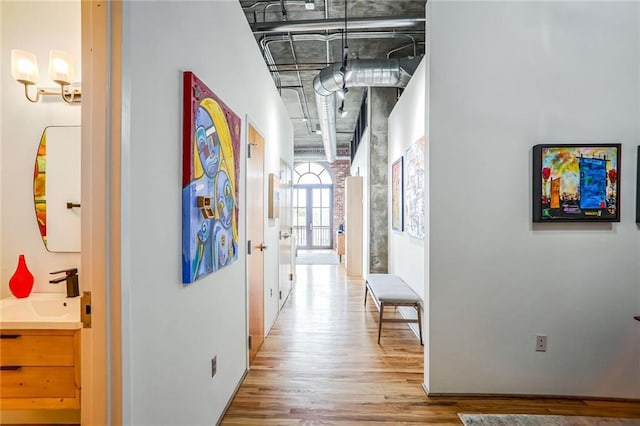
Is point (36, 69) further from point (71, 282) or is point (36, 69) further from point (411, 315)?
point (411, 315)

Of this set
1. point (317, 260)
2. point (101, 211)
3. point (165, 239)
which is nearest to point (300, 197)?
point (317, 260)

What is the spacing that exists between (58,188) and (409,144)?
3.26 m

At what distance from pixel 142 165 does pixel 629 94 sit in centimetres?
308

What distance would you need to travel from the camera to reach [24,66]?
1745 mm

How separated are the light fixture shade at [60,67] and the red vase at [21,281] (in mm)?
1030

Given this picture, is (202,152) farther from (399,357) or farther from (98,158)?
(399,357)

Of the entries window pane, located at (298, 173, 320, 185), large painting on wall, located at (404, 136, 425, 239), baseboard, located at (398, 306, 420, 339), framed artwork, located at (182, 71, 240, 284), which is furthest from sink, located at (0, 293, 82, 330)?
window pane, located at (298, 173, 320, 185)

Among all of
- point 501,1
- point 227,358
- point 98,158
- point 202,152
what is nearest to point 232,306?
point 227,358

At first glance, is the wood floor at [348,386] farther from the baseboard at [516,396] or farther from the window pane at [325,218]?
the window pane at [325,218]

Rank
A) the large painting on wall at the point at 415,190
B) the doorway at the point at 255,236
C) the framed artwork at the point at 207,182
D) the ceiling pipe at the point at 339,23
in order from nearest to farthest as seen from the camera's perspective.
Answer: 1. the framed artwork at the point at 207,182
2. the doorway at the point at 255,236
3. the large painting on wall at the point at 415,190
4. the ceiling pipe at the point at 339,23

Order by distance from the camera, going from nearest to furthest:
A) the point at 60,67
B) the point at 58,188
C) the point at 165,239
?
the point at 165,239
the point at 60,67
the point at 58,188

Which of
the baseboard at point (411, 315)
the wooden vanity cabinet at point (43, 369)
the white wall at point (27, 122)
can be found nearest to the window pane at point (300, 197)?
the baseboard at point (411, 315)

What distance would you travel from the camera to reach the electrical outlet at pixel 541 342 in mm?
2285

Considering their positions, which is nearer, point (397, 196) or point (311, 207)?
point (397, 196)
